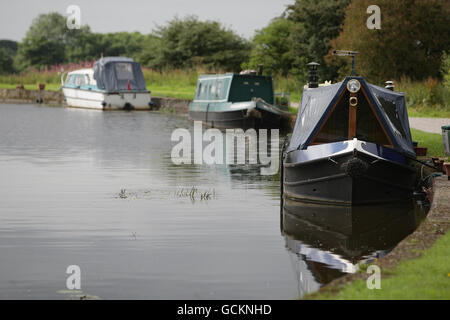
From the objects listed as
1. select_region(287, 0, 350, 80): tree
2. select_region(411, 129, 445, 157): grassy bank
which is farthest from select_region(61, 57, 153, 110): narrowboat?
select_region(411, 129, 445, 157): grassy bank

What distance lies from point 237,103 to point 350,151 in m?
18.7

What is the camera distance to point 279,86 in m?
41.6

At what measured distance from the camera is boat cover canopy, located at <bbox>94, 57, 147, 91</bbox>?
44600 millimetres

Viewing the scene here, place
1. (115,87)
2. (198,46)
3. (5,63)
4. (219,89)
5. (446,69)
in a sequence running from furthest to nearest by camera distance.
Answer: (5,63)
(198,46)
(115,87)
(219,89)
(446,69)

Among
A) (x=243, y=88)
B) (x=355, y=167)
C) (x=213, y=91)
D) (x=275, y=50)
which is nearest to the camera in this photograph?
(x=355, y=167)

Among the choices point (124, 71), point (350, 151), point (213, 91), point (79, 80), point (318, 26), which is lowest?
point (350, 151)

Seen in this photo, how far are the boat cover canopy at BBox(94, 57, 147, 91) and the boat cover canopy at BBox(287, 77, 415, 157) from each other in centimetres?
3049

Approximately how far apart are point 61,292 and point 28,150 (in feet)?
51.3

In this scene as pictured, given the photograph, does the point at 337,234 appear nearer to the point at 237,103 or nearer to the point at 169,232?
the point at 169,232

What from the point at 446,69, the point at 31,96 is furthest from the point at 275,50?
the point at 446,69

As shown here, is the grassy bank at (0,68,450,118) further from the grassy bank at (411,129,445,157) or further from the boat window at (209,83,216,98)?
the grassy bank at (411,129,445,157)

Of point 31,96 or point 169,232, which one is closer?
point 169,232
